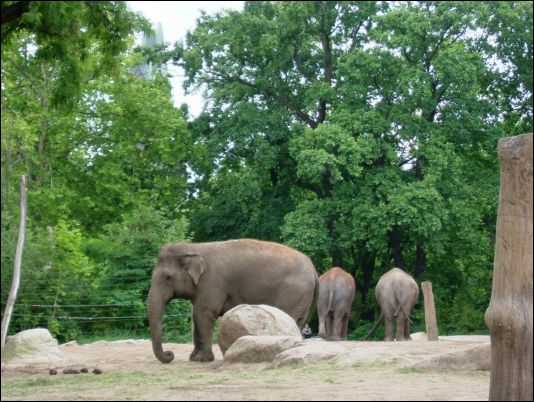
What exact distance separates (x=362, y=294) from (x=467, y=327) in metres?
5.81

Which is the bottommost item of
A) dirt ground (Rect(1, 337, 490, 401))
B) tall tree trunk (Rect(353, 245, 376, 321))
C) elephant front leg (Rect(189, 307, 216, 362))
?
dirt ground (Rect(1, 337, 490, 401))

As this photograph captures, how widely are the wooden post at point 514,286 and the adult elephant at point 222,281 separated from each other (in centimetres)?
832

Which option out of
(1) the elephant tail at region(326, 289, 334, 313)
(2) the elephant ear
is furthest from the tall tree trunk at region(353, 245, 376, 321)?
(2) the elephant ear

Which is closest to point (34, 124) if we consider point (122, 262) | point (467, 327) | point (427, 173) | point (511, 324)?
point (122, 262)

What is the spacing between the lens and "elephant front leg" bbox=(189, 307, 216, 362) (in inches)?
674

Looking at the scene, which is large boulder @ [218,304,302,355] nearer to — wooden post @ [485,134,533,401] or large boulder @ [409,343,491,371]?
large boulder @ [409,343,491,371]

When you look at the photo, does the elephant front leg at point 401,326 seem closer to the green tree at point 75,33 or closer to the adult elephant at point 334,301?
the adult elephant at point 334,301

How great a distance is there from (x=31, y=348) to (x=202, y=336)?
3167 mm

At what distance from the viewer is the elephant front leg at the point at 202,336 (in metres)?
17.1

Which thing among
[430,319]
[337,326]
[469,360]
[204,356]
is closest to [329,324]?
[337,326]

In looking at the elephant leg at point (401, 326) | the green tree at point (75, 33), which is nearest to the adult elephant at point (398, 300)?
the elephant leg at point (401, 326)

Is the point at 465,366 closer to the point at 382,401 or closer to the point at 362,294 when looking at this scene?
the point at 382,401

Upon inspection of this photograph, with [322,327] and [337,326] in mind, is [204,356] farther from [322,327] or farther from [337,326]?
[337,326]

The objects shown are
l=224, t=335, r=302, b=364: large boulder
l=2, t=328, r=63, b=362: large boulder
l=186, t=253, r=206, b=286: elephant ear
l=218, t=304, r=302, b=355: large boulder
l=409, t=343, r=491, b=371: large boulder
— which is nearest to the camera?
l=409, t=343, r=491, b=371: large boulder
